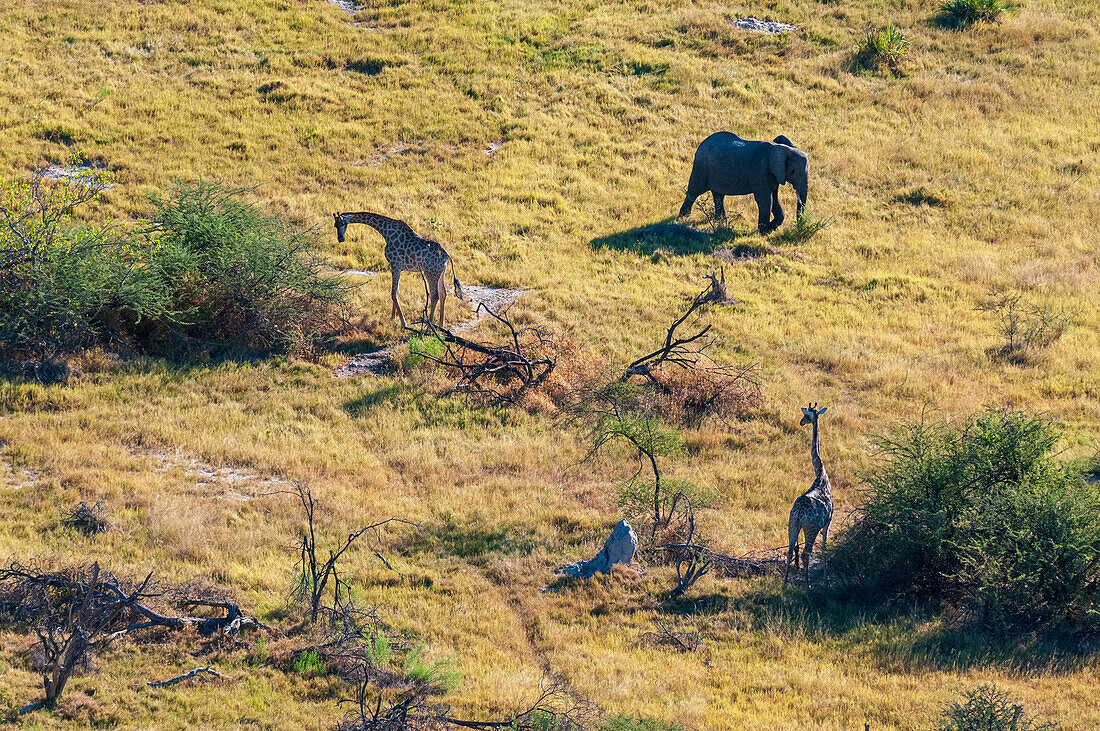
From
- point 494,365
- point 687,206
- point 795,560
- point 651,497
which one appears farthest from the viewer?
point 687,206

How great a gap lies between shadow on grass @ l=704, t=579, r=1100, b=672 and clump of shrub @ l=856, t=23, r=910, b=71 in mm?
27186

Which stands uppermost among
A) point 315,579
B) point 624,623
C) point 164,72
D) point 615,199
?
point 164,72

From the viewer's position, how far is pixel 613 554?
1281cm

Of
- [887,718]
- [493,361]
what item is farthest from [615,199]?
[887,718]

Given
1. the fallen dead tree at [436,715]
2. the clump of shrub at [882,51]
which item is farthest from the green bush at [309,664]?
the clump of shrub at [882,51]

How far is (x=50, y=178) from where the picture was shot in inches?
985

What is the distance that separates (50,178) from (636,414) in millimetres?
16413

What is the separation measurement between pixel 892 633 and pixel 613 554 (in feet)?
10.8

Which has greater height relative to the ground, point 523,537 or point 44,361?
point 44,361

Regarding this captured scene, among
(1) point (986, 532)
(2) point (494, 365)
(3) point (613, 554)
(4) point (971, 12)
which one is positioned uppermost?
(4) point (971, 12)

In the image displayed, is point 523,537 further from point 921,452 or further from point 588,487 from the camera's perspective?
point 921,452

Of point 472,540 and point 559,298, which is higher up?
point 559,298

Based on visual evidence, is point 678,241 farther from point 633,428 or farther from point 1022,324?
point 633,428

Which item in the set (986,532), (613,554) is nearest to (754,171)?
(986,532)
